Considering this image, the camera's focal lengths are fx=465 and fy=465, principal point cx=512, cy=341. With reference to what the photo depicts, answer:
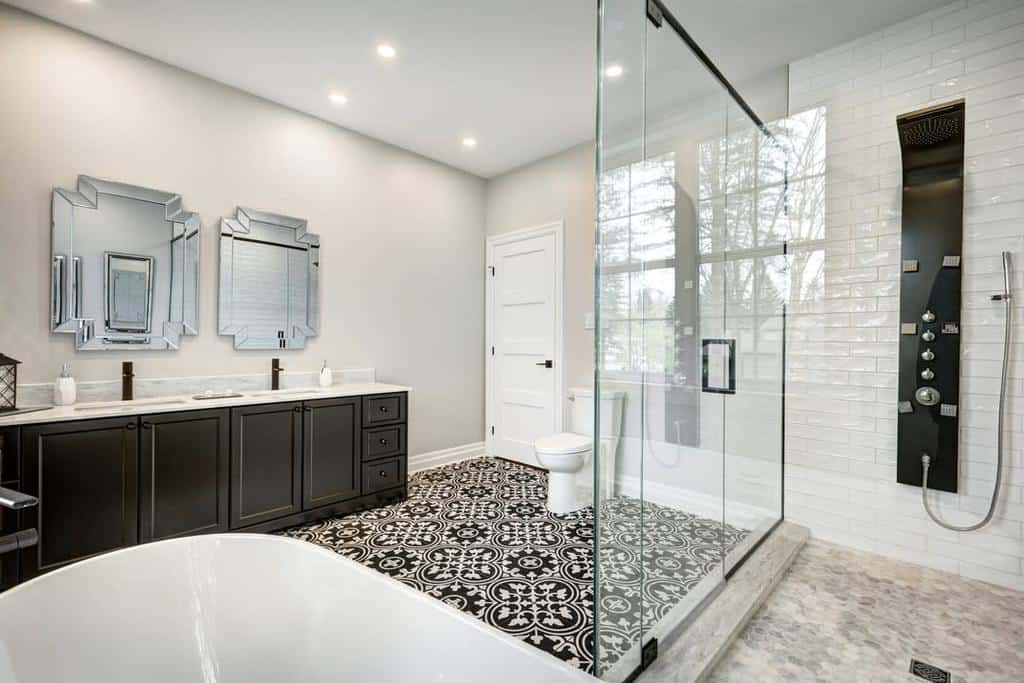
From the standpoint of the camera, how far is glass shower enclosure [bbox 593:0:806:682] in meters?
1.48

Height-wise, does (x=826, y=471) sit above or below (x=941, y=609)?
above

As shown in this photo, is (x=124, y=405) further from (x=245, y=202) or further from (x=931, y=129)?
(x=931, y=129)

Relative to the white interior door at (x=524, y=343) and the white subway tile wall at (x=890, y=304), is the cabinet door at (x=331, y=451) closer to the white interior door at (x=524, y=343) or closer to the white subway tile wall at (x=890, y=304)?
the white interior door at (x=524, y=343)

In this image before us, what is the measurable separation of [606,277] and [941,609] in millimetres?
2159

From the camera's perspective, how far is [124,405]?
2469 mm

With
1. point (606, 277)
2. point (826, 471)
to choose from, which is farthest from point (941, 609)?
point (606, 277)

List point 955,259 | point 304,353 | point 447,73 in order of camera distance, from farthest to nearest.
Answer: point 304,353 < point 447,73 < point 955,259

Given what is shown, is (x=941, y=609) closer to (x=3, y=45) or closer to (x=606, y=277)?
(x=606, y=277)

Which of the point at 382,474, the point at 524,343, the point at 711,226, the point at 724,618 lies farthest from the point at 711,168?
the point at 382,474

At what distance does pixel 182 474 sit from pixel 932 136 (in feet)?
13.7

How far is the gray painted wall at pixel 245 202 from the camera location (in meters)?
2.42

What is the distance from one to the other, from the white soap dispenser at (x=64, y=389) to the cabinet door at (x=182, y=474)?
1.68 feet

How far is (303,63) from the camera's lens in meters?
2.86

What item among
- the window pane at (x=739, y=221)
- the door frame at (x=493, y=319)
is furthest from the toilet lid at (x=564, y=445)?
the window pane at (x=739, y=221)
